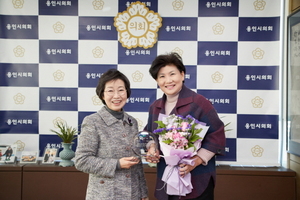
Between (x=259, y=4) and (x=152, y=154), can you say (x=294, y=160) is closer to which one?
(x=259, y=4)

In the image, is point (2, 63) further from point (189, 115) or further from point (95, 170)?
point (189, 115)

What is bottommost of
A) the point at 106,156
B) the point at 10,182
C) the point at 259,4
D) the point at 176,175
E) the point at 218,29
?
the point at 10,182

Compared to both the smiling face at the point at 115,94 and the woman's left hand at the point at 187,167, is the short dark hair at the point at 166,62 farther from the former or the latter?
the woman's left hand at the point at 187,167

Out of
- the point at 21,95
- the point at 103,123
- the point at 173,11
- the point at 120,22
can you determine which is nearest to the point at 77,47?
the point at 120,22

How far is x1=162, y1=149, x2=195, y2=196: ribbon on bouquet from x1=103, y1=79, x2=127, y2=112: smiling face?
446 millimetres

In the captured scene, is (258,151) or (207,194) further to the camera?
(258,151)

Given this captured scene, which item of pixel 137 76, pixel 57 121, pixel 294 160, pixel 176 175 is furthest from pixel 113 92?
pixel 294 160

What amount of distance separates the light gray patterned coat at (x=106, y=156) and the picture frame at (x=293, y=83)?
195cm

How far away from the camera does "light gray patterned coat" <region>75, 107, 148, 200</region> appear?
5.19 feet

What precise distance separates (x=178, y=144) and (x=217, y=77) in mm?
1808

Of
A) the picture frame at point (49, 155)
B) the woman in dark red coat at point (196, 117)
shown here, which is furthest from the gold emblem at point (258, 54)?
the picture frame at point (49, 155)

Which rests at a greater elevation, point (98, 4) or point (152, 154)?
point (98, 4)

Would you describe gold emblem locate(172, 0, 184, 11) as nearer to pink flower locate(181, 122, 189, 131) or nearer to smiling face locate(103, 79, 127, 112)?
smiling face locate(103, 79, 127, 112)

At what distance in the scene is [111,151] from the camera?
5.39ft
